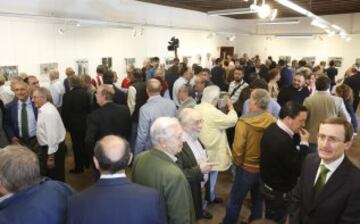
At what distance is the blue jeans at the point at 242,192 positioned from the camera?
3170mm

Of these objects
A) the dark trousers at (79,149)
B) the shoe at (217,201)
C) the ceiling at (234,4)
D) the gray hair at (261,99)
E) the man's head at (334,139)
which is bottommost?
the shoe at (217,201)

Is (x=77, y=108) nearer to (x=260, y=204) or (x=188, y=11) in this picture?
(x=260, y=204)

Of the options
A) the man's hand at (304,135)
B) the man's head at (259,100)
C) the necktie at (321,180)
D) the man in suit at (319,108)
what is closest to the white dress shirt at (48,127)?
the man's head at (259,100)

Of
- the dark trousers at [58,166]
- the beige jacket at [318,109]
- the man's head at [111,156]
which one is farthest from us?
the beige jacket at [318,109]

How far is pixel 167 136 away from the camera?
212 cm

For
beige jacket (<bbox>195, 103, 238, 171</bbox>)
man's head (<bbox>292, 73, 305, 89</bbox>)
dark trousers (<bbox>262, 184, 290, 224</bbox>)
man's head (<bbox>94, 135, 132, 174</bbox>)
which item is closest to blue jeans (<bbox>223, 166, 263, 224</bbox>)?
dark trousers (<bbox>262, 184, 290, 224</bbox>)

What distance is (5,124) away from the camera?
12.7ft

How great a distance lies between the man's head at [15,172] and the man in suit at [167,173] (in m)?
0.69

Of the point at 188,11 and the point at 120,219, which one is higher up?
the point at 188,11

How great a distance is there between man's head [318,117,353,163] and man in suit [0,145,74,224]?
5.36 ft

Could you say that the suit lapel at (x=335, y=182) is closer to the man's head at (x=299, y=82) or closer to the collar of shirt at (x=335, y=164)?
the collar of shirt at (x=335, y=164)

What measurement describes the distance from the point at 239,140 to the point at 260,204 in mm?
794

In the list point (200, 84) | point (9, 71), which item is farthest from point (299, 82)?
point (9, 71)

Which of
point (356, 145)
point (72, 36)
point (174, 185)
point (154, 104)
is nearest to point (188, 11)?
point (72, 36)
